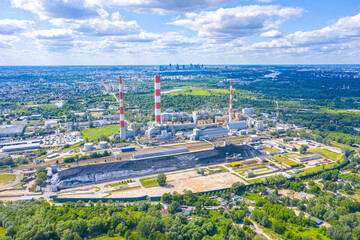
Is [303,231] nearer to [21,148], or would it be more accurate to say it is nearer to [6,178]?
[6,178]

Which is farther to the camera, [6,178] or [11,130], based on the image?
[11,130]

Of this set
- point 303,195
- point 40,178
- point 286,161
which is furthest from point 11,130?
point 303,195

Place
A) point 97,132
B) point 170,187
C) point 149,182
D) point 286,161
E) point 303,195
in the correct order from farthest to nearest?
point 97,132 < point 286,161 < point 149,182 < point 170,187 < point 303,195

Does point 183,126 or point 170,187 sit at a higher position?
point 183,126

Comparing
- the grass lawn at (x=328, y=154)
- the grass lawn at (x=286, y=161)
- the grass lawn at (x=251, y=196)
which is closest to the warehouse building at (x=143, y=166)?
the grass lawn at (x=286, y=161)

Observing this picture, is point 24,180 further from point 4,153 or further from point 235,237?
point 235,237

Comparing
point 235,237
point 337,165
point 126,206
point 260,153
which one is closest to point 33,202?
point 126,206

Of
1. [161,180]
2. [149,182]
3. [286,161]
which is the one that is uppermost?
[161,180]

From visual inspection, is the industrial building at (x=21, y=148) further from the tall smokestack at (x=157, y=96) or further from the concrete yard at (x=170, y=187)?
the tall smokestack at (x=157, y=96)
